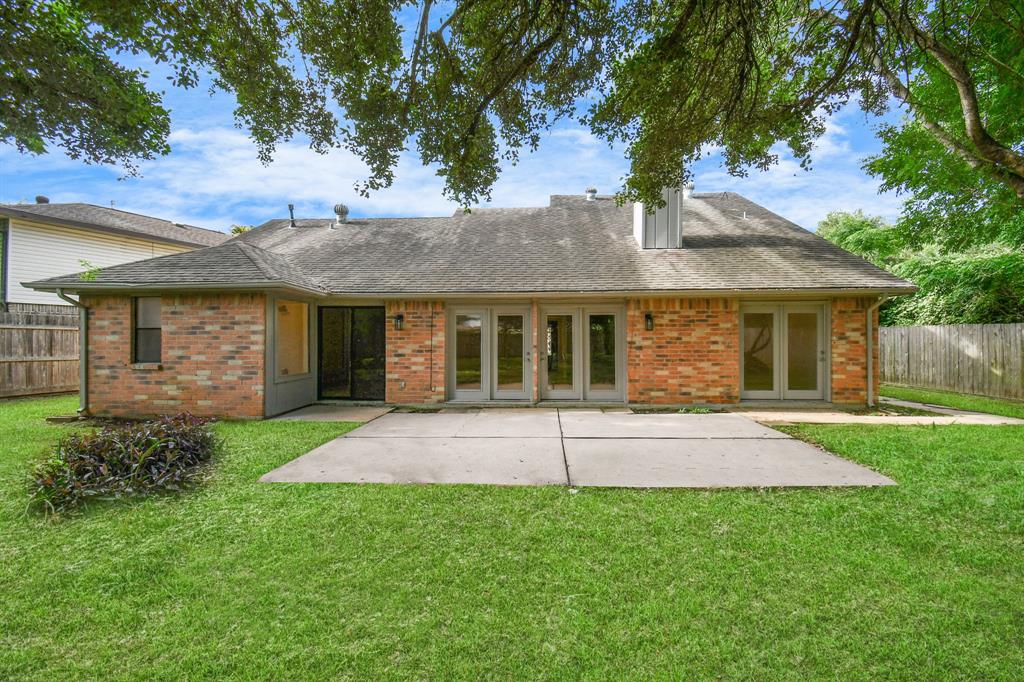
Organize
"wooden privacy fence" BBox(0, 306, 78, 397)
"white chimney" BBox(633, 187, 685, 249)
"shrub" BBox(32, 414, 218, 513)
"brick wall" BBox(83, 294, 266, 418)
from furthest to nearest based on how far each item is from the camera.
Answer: "white chimney" BBox(633, 187, 685, 249)
"wooden privacy fence" BBox(0, 306, 78, 397)
"brick wall" BBox(83, 294, 266, 418)
"shrub" BBox(32, 414, 218, 513)

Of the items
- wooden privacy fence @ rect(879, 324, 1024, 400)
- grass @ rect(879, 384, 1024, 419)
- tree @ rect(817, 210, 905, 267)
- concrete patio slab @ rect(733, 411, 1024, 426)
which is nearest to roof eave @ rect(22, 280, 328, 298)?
concrete patio slab @ rect(733, 411, 1024, 426)

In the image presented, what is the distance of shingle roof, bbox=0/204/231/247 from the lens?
14680 mm

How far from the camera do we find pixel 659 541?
3316 mm

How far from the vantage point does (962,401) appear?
10.0m

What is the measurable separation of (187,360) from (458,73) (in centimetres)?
764

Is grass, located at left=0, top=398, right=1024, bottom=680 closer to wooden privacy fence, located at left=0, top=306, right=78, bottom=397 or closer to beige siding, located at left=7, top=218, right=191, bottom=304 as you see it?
wooden privacy fence, located at left=0, top=306, right=78, bottom=397

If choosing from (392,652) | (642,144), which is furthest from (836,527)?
(642,144)

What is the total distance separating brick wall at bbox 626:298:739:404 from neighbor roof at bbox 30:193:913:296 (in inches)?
22.4

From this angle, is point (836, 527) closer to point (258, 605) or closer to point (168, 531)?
point (258, 605)

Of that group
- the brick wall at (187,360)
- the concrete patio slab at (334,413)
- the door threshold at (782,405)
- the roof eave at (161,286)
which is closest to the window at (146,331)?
the brick wall at (187,360)

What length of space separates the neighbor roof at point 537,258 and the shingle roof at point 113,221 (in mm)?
6697

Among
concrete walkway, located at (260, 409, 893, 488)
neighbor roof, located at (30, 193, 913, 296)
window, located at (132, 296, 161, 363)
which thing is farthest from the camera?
neighbor roof, located at (30, 193, 913, 296)

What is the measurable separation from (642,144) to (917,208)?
10872 millimetres

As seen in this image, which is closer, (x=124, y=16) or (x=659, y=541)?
(x=124, y=16)
